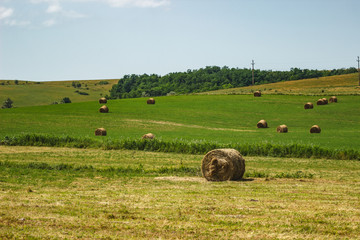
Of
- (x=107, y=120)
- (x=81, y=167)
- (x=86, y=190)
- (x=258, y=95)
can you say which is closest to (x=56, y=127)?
(x=107, y=120)

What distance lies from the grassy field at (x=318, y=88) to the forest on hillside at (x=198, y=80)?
93.1 feet

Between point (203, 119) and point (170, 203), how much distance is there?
1889 inches

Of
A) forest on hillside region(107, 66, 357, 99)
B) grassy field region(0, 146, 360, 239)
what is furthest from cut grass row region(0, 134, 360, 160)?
forest on hillside region(107, 66, 357, 99)

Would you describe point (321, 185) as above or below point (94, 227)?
below

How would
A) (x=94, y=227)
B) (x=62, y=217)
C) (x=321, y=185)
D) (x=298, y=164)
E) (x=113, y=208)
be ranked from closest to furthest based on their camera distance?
(x=94, y=227), (x=62, y=217), (x=113, y=208), (x=321, y=185), (x=298, y=164)

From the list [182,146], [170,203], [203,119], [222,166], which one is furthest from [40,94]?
[170,203]

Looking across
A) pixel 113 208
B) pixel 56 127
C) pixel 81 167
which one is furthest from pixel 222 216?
pixel 56 127

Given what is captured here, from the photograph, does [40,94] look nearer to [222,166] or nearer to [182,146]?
[182,146]

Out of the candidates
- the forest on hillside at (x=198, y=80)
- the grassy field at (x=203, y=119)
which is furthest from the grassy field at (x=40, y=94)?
the grassy field at (x=203, y=119)

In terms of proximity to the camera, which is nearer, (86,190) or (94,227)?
(94,227)

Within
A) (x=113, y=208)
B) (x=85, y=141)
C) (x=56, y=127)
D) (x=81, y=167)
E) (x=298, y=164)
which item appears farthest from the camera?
Answer: (x=56, y=127)

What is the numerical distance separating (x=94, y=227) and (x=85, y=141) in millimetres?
26305

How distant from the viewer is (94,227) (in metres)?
10.4

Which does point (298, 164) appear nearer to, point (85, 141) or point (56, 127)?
point (85, 141)
